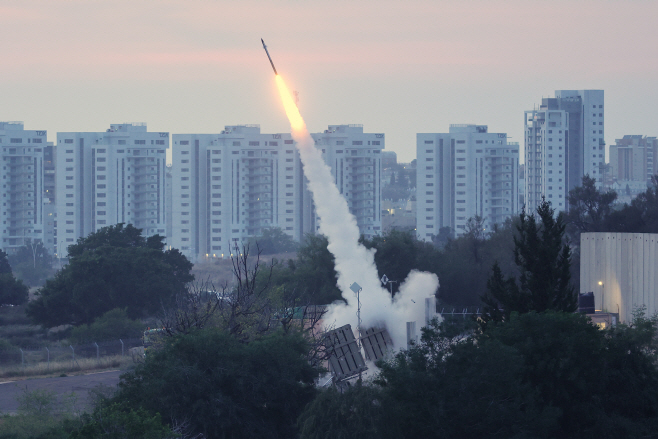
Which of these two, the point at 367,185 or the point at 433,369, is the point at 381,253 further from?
the point at 367,185

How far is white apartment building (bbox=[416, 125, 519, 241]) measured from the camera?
157 m

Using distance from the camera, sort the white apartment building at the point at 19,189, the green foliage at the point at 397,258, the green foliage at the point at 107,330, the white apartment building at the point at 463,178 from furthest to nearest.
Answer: the white apartment building at the point at 463,178 → the white apartment building at the point at 19,189 → the green foliage at the point at 397,258 → the green foliage at the point at 107,330

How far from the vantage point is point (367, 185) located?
152000 millimetres

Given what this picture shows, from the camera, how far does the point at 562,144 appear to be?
161m

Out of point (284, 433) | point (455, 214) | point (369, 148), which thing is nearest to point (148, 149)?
point (369, 148)

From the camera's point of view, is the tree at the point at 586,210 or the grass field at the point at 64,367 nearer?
the grass field at the point at 64,367

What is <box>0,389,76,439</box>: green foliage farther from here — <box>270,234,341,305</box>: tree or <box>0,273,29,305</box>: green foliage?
<box>0,273,29,305</box>: green foliage

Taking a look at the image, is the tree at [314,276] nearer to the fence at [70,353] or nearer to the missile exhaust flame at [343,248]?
the fence at [70,353]

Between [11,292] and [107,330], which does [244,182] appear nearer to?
[11,292]

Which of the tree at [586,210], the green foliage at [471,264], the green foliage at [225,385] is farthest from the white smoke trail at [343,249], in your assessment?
the tree at [586,210]

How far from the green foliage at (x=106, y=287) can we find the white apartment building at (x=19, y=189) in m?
87.9

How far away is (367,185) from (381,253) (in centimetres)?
8471

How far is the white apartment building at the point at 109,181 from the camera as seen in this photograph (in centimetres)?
14612

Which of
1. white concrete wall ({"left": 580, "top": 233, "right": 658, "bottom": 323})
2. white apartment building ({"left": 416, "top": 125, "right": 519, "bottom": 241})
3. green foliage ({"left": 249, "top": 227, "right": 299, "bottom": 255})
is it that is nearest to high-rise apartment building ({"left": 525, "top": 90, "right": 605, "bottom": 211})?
white apartment building ({"left": 416, "top": 125, "right": 519, "bottom": 241})
